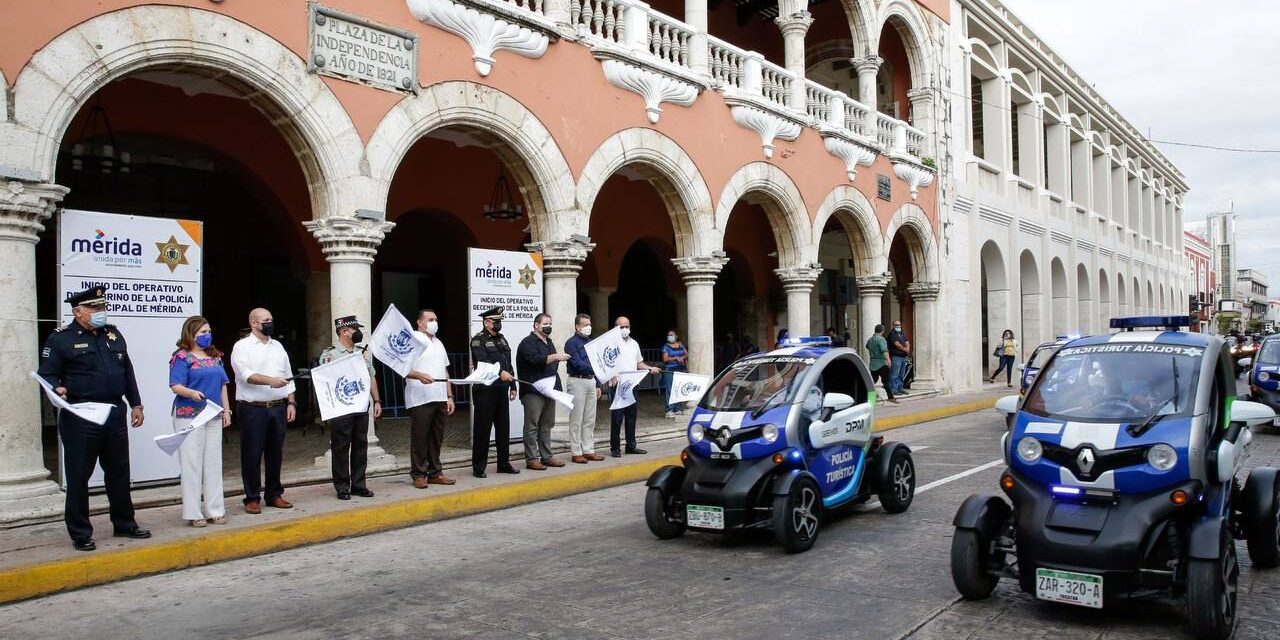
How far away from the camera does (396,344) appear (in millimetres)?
9328

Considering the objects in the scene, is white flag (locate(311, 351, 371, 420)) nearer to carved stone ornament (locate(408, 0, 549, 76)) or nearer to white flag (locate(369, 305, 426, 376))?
white flag (locate(369, 305, 426, 376))

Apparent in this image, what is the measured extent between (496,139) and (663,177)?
3.54 meters

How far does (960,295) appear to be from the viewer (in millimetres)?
23281

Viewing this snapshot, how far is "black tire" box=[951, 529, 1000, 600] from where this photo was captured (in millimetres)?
5090

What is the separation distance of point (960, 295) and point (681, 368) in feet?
37.3

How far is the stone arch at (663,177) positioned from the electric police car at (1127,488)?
26.7 ft

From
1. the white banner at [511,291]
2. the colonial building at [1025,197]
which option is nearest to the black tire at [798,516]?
the white banner at [511,291]

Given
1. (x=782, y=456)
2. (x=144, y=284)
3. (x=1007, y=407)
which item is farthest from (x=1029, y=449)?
(x=144, y=284)

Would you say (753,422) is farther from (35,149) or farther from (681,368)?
(681,368)

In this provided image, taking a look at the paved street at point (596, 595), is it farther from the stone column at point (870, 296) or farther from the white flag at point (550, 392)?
the stone column at point (870, 296)

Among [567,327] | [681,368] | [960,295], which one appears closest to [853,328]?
[960,295]

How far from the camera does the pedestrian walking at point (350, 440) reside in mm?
8648

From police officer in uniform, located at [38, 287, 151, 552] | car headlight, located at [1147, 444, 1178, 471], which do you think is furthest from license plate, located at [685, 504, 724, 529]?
police officer in uniform, located at [38, 287, 151, 552]

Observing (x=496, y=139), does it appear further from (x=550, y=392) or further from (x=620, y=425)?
(x=620, y=425)
